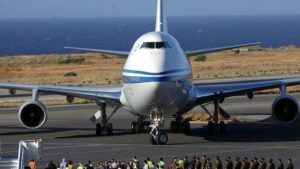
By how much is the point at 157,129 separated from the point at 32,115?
825 centimetres

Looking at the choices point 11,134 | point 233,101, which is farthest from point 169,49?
point 233,101

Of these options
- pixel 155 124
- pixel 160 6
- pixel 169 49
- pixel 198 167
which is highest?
pixel 160 6

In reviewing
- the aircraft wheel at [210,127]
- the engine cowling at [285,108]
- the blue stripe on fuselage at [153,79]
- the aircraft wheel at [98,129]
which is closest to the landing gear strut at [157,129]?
the blue stripe on fuselage at [153,79]

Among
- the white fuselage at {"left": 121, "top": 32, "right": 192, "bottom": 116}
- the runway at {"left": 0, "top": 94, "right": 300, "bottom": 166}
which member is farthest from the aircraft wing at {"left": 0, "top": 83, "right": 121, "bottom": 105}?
the runway at {"left": 0, "top": 94, "right": 300, "bottom": 166}

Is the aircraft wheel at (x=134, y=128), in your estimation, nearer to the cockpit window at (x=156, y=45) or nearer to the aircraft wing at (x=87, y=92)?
the aircraft wing at (x=87, y=92)

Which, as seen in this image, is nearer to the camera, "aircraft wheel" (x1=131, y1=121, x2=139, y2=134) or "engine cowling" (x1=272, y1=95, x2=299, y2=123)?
"engine cowling" (x1=272, y1=95, x2=299, y2=123)

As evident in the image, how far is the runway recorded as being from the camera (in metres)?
36.9

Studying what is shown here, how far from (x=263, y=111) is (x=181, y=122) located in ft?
44.2

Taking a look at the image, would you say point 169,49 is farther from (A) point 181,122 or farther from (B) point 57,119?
(B) point 57,119

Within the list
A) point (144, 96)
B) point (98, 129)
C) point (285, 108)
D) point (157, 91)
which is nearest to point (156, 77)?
point (157, 91)

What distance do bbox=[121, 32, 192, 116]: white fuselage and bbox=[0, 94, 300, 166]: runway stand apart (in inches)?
87.0

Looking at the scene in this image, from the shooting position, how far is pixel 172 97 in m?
38.2

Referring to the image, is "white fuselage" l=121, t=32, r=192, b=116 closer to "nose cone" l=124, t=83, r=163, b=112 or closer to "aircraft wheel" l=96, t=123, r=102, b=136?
"nose cone" l=124, t=83, r=163, b=112

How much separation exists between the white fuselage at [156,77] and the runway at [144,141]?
87.0 inches
